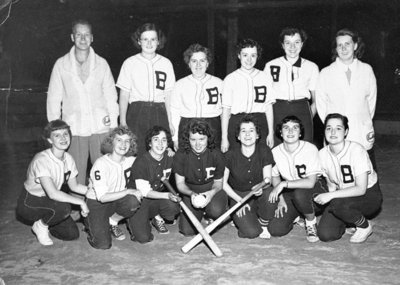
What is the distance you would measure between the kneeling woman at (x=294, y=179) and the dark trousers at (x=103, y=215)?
1.14 metres

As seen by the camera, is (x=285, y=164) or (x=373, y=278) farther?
(x=285, y=164)

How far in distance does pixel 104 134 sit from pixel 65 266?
1.41 metres

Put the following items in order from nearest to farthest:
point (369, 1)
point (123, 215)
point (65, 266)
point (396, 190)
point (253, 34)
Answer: point (65, 266) → point (123, 215) → point (396, 190) → point (369, 1) → point (253, 34)

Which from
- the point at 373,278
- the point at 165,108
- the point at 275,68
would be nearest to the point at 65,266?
the point at 165,108

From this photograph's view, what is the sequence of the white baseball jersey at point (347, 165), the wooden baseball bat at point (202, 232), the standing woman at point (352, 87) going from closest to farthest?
the wooden baseball bat at point (202, 232) → the white baseball jersey at point (347, 165) → the standing woman at point (352, 87)

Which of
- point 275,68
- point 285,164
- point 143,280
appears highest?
point 275,68

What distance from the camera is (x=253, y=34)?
11336 millimetres

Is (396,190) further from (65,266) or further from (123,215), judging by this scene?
(65,266)

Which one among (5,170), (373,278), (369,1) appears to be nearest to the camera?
(373,278)

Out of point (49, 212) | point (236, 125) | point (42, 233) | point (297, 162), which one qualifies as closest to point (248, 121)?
point (236, 125)

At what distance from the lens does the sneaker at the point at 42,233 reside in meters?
4.29

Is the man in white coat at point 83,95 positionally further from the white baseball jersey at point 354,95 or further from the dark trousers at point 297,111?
the white baseball jersey at point 354,95

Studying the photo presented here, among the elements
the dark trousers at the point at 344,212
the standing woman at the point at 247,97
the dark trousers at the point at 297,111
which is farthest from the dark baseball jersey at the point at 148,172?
the dark trousers at the point at 344,212

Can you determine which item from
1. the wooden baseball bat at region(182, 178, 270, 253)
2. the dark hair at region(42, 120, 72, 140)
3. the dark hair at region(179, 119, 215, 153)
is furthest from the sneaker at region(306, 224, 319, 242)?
the dark hair at region(42, 120, 72, 140)
